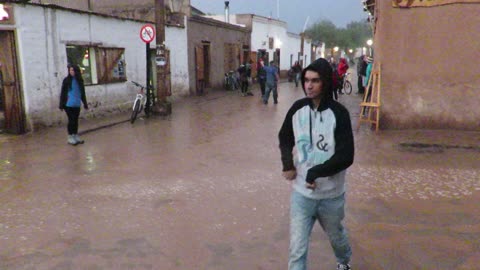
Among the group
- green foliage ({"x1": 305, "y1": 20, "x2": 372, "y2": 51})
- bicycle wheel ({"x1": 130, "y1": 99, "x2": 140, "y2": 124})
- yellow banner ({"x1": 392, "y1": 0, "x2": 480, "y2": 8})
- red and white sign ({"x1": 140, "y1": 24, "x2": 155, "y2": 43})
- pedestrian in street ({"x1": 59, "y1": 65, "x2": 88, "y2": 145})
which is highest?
green foliage ({"x1": 305, "y1": 20, "x2": 372, "y2": 51})

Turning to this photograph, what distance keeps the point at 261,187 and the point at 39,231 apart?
278cm

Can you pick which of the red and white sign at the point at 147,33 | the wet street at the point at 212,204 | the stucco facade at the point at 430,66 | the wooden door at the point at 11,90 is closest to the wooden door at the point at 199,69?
the red and white sign at the point at 147,33

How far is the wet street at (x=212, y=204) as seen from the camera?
390 centimetres

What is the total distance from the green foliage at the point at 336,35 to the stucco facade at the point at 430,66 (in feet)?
217

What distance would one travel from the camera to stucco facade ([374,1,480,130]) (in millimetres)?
9289

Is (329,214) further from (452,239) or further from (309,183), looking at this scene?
(452,239)

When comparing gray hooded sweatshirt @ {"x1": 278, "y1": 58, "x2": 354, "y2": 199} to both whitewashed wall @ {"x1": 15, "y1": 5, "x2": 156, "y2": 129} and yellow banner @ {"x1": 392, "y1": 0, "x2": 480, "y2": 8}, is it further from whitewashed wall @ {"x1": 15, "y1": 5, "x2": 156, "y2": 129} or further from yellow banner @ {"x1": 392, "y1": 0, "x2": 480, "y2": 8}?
whitewashed wall @ {"x1": 15, "y1": 5, "x2": 156, "y2": 129}

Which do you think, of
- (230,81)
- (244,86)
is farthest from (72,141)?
(230,81)

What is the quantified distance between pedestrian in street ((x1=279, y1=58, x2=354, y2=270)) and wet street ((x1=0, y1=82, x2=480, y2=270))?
2.58 ft

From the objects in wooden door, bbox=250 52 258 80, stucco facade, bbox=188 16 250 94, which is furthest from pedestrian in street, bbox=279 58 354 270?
wooden door, bbox=250 52 258 80

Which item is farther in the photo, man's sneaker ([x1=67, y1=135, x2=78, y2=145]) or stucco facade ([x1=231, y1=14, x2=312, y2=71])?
stucco facade ([x1=231, y1=14, x2=312, y2=71])

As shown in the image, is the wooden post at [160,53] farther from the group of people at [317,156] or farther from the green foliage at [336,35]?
the green foliage at [336,35]

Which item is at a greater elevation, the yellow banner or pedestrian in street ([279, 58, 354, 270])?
the yellow banner

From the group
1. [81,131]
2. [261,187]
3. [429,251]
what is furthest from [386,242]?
[81,131]
